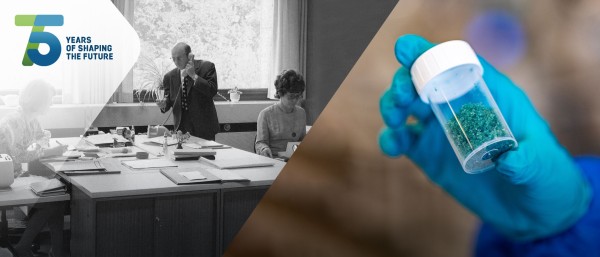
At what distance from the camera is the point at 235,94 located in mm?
1724

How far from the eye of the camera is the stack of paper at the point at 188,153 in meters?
1.90

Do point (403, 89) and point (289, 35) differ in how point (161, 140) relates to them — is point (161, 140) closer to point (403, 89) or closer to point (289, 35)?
point (289, 35)

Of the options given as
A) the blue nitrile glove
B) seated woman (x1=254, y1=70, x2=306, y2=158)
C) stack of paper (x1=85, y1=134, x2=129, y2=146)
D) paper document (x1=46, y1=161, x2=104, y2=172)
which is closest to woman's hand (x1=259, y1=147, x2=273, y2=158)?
seated woman (x1=254, y1=70, x2=306, y2=158)

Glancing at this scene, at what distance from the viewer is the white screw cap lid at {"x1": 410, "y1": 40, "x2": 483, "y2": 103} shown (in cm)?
41

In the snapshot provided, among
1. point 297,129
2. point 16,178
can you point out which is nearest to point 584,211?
point 297,129

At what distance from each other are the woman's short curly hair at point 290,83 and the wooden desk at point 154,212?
36 centimetres

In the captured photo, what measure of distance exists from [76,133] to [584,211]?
5.46 ft

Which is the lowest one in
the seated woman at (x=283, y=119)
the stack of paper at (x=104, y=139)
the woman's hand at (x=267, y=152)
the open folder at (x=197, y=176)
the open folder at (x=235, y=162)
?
the open folder at (x=197, y=176)

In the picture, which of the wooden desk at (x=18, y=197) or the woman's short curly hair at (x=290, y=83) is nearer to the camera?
the woman's short curly hair at (x=290, y=83)

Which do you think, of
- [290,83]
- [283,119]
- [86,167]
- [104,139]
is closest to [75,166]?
[86,167]

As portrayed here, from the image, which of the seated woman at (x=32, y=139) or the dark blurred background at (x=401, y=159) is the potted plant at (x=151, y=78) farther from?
the dark blurred background at (x=401, y=159)

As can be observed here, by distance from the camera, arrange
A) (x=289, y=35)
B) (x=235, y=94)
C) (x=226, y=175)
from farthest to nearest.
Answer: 1. (x=226, y=175)
2. (x=235, y=94)
3. (x=289, y=35)

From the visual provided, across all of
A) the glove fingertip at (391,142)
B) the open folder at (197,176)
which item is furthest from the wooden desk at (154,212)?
the glove fingertip at (391,142)

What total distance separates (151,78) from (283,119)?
1.16 ft
